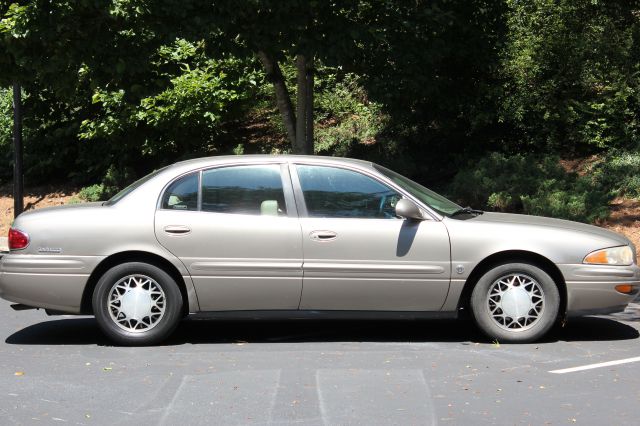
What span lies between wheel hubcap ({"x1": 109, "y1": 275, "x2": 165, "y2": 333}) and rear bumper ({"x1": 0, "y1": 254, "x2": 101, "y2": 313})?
0.90 ft

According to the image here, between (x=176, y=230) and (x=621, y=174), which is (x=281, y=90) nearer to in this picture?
(x=621, y=174)

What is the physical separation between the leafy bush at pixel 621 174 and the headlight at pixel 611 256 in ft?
19.6

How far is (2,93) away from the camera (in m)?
19.3

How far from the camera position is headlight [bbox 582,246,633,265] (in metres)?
7.43

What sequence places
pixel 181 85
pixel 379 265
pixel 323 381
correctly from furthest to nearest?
pixel 181 85 < pixel 379 265 < pixel 323 381

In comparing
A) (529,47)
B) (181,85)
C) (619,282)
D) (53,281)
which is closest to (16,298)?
(53,281)

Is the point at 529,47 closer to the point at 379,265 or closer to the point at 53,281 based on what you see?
the point at 379,265

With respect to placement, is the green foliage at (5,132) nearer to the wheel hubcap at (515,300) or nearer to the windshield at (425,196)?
the windshield at (425,196)

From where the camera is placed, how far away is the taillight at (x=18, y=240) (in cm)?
746

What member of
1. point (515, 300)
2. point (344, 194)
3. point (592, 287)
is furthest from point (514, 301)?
point (344, 194)

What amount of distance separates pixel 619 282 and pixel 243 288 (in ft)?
9.91

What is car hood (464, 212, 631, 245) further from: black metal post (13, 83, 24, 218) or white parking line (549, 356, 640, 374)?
black metal post (13, 83, 24, 218)

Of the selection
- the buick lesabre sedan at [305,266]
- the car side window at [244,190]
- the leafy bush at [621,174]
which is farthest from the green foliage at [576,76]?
the car side window at [244,190]

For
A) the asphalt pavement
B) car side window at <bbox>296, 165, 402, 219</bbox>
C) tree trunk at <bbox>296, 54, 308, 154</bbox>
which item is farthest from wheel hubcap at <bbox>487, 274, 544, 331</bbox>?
tree trunk at <bbox>296, 54, 308, 154</bbox>
